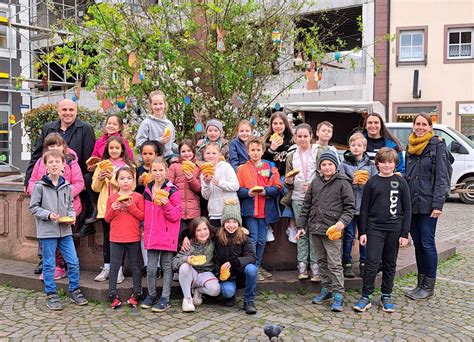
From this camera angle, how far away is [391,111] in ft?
66.6

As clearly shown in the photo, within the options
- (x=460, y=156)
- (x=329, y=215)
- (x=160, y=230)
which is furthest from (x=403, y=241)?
(x=460, y=156)

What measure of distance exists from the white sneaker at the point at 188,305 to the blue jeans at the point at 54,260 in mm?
1131

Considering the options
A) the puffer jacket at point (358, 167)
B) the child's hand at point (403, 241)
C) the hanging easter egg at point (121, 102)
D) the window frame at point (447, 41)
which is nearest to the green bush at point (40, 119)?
the hanging easter egg at point (121, 102)

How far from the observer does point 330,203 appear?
4844 mm

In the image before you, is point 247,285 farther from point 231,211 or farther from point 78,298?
point 78,298

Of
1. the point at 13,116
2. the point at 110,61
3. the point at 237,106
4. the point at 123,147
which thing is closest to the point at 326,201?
the point at 123,147

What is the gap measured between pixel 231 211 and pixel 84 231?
1739 mm

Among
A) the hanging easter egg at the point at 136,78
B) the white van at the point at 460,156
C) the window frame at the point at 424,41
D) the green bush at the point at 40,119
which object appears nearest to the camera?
the hanging easter egg at the point at 136,78

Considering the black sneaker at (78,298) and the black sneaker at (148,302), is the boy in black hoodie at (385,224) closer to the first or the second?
the black sneaker at (148,302)

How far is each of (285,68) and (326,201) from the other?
12.5ft

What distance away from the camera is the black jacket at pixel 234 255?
15.8ft

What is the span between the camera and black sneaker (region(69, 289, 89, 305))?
16.3 feet

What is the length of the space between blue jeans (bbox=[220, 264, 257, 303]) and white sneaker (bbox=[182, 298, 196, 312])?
321 mm

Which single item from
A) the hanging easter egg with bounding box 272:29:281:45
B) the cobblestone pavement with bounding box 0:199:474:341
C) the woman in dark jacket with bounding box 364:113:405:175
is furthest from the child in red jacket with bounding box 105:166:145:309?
the hanging easter egg with bounding box 272:29:281:45
